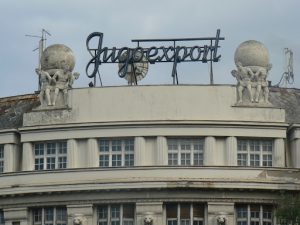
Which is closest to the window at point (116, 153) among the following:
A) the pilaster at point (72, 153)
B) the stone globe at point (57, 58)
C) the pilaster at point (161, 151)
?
the pilaster at point (72, 153)

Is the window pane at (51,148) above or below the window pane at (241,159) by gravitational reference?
above

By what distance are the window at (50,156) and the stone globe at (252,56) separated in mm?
12830

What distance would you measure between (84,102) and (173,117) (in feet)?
19.7

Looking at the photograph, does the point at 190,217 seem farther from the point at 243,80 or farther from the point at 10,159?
the point at 10,159

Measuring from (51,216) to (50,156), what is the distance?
404 centimetres

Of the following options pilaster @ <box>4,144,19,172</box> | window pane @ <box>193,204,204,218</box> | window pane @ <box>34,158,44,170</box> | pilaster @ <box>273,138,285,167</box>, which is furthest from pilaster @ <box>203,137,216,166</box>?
pilaster @ <box>4,144,19,172</box>

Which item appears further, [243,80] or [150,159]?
[243,80]

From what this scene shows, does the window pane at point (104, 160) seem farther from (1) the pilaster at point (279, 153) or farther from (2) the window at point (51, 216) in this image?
(1) the pilaster at point (279, 153)

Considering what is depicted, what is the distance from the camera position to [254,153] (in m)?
80.2

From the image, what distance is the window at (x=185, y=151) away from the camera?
79688 millimetres

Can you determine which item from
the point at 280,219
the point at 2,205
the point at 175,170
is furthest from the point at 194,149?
the point at 2,205

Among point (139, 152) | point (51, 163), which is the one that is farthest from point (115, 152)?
point (51, 163)

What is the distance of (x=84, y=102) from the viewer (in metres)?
81.2

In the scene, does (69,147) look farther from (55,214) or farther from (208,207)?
(208,207)
